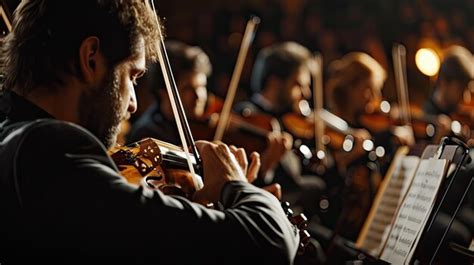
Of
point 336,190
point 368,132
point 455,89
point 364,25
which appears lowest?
point 336,190

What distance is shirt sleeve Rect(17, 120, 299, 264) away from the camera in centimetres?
143

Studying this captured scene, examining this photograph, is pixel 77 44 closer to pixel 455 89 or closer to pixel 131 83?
pixel 131 83

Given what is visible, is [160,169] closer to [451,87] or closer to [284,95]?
[284,95]

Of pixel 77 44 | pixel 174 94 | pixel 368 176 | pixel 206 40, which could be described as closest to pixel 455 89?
pixel 368 176

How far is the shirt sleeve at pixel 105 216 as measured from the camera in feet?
4.70

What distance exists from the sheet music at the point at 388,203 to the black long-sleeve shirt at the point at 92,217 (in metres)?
1.12

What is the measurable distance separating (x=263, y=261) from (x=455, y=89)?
4.22 metres

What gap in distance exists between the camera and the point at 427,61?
815cm

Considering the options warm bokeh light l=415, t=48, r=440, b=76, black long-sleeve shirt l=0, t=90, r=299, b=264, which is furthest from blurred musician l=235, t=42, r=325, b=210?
warm bokeh light l=415, t=48, r=440, b=76

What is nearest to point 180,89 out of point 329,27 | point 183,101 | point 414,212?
point 183,101

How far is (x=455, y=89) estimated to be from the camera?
5449 millimetres

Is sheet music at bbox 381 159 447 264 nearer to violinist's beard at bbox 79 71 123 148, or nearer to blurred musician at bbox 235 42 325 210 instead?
violinist's beard at bbox 79 71 123 148

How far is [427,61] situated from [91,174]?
7.10 m

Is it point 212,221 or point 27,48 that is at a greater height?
point 27,48
